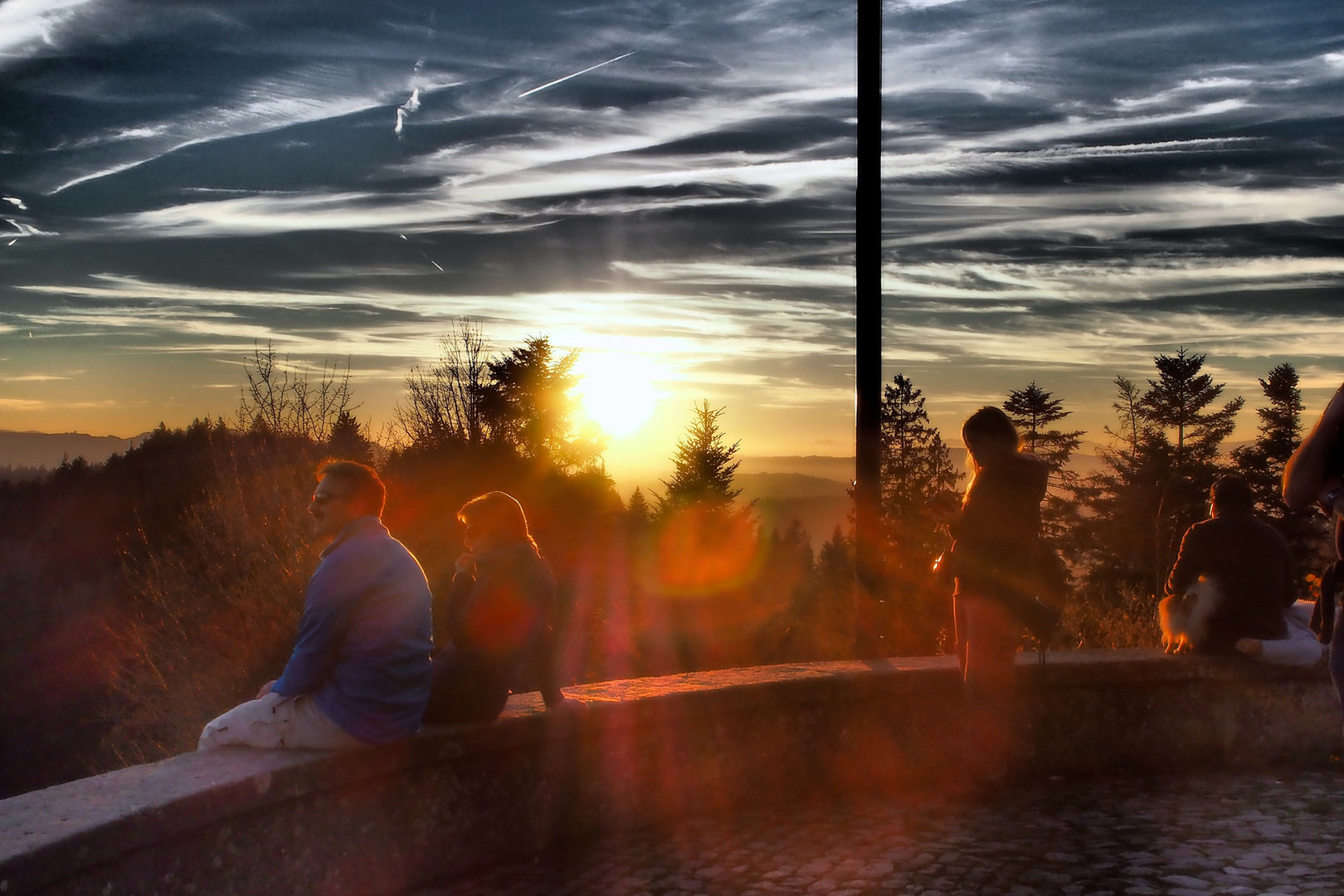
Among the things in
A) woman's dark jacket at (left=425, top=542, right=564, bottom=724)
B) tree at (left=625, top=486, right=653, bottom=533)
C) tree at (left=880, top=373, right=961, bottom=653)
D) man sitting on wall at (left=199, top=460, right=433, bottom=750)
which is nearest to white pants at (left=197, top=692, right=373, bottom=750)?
man sitting on wall at (left=199, top=460, right=433, bottom=750)

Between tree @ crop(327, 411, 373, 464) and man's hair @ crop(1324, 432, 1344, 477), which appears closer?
man's hair @ crop(1324, 432, 1344, 477)

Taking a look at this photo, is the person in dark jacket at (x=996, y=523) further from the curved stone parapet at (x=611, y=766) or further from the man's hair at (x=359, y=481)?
the man's hair at (x=359, y=481)

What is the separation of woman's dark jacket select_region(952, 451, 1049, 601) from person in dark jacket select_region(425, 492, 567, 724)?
1928 millimetres

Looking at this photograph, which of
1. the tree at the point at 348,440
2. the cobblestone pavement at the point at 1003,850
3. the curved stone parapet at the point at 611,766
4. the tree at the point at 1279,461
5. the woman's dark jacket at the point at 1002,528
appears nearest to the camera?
the curved stone parapet at the point at 611,766

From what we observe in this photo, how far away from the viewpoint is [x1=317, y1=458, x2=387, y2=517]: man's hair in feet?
14.4

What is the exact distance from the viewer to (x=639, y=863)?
459cm

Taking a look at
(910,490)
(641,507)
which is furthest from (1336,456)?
(641,507)

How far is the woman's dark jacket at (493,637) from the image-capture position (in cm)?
456

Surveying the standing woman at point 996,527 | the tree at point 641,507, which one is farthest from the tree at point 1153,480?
the standing woman at point 996,527

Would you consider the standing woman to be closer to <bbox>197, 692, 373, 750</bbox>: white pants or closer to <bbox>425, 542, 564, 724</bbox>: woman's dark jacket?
<bbox>425, 542, 564, 724</bbox>: woman's dark jacket

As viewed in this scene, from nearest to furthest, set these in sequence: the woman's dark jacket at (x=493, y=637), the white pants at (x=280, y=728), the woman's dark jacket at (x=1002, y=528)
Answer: the white pants at (x=280, y=728) → the woman's dark jacket at (x=493, y=637) → the woman's dark jacket at (x=1002, y=528)

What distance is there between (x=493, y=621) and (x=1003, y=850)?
223 cm

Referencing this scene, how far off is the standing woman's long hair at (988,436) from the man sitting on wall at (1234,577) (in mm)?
1517

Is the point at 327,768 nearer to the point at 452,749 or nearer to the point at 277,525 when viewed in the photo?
the point at 452,749
